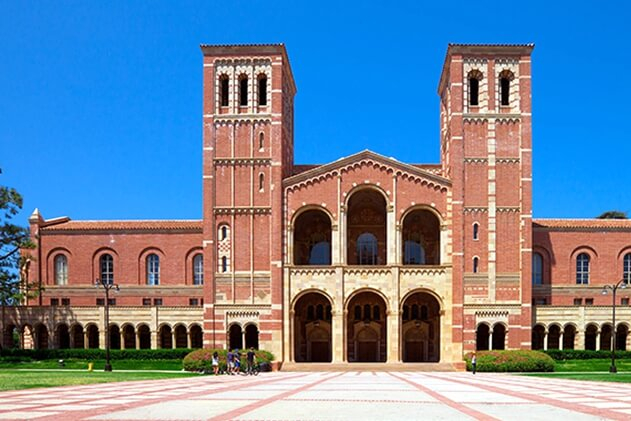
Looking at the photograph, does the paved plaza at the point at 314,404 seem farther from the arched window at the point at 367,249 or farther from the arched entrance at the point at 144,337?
the arched window at the point at 367,249

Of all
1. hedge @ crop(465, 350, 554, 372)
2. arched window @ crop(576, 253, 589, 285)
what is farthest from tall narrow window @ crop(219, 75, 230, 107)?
arched window @ crop(576, 253, 589, 285)

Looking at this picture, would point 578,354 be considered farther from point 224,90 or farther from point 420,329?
point 224,90

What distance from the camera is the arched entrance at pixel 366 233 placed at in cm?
5794

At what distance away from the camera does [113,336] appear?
2267 inches

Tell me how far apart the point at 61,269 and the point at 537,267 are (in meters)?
43.9

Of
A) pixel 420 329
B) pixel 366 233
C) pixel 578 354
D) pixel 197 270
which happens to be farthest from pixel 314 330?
pixel 578 354

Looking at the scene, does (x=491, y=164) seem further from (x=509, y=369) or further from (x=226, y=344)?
(x=226, y=344)

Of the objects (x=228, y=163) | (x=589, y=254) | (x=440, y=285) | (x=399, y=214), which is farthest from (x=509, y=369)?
(x=228, y=163)

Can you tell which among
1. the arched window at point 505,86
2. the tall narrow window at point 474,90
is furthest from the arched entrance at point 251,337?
the arched window at point 505,86

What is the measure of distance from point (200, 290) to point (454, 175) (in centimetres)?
2494

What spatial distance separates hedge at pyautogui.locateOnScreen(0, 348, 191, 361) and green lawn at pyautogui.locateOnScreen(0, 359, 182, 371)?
1108 mm

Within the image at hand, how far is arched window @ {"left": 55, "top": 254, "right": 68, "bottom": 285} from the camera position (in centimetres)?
6056

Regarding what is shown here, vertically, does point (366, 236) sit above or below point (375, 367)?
above

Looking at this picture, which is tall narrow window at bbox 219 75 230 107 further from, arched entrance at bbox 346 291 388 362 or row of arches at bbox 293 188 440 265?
arched entrance at bbox 346 291 388 362
